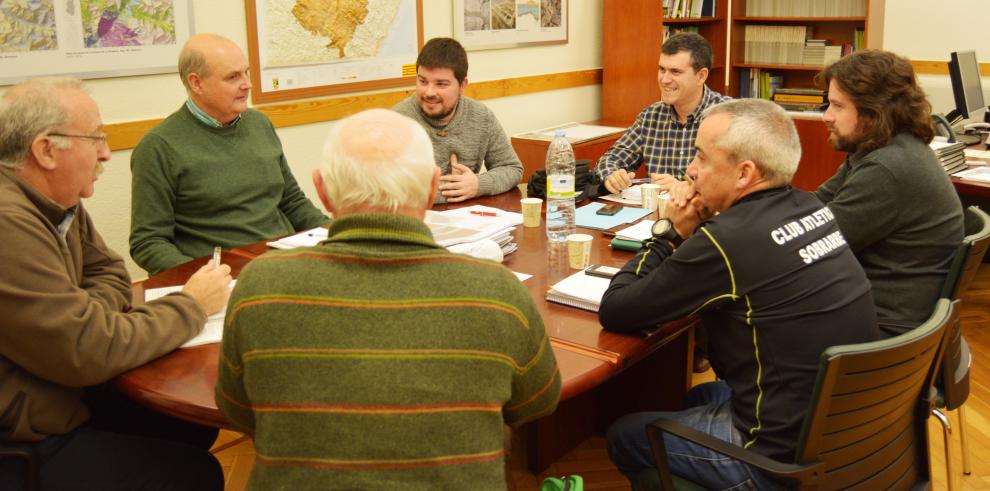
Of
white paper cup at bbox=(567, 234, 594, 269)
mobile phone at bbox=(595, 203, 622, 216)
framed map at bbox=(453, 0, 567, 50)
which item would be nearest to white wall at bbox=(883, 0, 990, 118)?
framed map at bbox=(453, 0, 567, 50)

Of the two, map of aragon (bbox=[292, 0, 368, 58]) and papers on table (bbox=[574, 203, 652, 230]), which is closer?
papers on table (bbox=[574, 203, 652, 230])

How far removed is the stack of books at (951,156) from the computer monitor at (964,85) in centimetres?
97

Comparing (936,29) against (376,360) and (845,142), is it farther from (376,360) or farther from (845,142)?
(376,360)

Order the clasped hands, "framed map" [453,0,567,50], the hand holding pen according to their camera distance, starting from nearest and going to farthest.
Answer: the hand holding pen → the clasped hands → "framed map" [453,0,567,50]

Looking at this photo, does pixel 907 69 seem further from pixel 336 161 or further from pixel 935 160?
pixel 336 161

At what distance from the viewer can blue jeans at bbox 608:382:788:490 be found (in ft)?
5.83

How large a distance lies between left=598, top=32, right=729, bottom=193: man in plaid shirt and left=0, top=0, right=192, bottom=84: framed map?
202 centimetres

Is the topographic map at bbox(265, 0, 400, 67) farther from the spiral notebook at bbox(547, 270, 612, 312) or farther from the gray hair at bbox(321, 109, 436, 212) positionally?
the gray hair at bbox(321, 109, 436, 212)

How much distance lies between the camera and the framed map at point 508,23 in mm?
5398

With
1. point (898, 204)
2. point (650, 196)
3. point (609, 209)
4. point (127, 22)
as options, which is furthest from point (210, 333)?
point (127, 22)

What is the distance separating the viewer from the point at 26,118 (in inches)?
70.1

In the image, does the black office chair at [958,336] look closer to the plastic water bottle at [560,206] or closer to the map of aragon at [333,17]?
the plastic water bottle at [560,206]

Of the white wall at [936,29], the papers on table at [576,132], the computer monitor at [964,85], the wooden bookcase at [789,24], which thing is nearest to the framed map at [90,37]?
the papers on table at [576,132]

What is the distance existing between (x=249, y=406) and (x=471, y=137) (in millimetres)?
2311
